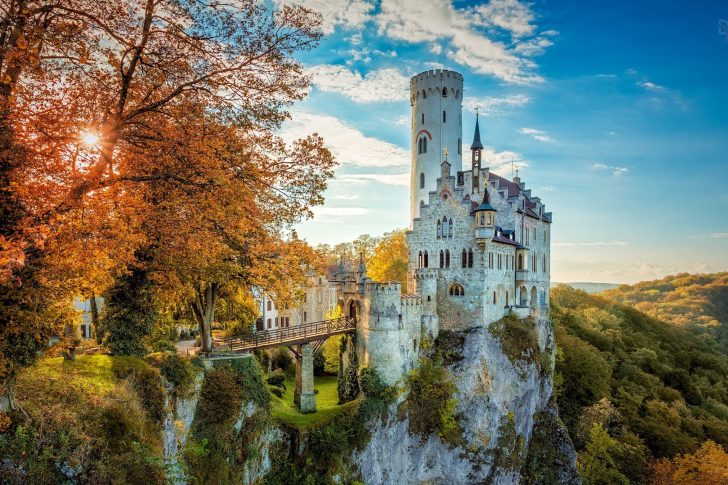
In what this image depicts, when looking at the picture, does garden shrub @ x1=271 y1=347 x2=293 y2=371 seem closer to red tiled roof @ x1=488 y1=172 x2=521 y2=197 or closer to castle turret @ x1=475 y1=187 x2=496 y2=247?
castle turret @ x1=475 y1=187 x2=496 y2=247

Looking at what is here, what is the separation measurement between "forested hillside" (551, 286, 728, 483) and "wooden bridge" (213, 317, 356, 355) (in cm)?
2644

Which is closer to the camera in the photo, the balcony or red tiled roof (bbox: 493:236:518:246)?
red tiled roof (bbox: 493:236:518:246)

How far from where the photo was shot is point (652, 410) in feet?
140

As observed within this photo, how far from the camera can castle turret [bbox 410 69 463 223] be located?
3619cm

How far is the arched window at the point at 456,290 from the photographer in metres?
31.5

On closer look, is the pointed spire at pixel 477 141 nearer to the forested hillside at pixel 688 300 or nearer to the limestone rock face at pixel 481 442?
the limestone rock face at pixel 481 442

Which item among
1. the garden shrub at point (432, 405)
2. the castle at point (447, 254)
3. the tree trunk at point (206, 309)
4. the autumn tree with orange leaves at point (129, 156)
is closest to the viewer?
the autumn tree with orange leaves at point (129, 156)

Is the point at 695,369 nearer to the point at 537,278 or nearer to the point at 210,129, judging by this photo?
the point at 537,278

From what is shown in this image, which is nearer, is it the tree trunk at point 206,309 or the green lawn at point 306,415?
the tree trunk at point 206,309

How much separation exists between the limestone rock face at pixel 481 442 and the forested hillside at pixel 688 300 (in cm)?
6745

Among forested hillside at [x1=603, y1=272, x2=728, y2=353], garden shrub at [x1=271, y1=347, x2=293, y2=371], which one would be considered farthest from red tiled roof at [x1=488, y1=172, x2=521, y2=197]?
forested hillside at [x1=603, y1=272, x2=728, y2=353]

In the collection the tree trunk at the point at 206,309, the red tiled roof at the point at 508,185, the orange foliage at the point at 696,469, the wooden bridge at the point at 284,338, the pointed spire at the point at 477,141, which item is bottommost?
the orange foliage at the point at 696,469

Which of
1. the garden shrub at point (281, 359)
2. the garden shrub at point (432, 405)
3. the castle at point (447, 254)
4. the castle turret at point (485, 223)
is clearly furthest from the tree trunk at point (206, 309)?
the castle turret at point (485, 223)

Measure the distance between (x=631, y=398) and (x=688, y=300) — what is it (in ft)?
264
